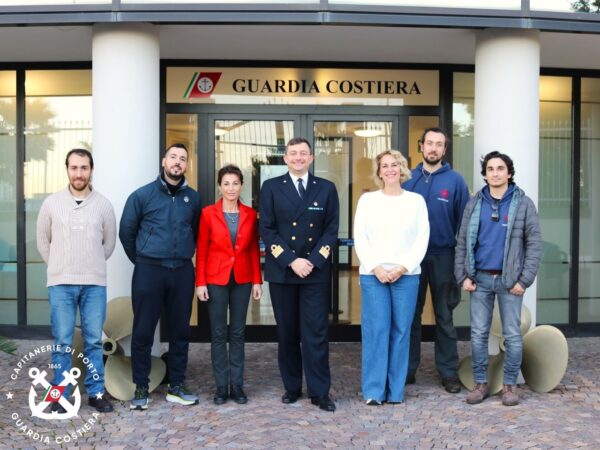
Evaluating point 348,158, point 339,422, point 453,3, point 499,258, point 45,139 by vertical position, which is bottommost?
point 339,422

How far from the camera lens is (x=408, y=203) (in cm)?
594

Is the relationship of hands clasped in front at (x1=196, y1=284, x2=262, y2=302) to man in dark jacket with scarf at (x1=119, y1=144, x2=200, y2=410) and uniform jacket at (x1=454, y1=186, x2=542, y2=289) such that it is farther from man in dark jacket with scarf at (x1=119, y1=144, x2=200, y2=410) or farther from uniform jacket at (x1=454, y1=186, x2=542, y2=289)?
uniform jacket at (x1=454, y1=186, x2=542, y2=289)

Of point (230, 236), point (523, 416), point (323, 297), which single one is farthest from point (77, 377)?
point (523, 416)

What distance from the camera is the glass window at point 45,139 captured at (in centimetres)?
877

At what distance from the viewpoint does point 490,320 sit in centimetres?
614

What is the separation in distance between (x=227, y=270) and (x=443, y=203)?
195cm

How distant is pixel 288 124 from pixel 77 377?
12.7 ft

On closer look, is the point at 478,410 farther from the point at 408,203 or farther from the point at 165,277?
the point at 165,277

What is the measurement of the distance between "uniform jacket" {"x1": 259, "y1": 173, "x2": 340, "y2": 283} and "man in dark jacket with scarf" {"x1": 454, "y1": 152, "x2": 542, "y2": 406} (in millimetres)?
1116

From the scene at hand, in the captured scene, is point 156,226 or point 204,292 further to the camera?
point 204,292

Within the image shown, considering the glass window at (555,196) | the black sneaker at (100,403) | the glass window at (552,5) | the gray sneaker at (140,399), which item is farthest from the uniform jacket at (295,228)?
the glass window at (555,196)

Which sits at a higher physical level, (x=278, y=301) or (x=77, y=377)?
(x=278, y=301)

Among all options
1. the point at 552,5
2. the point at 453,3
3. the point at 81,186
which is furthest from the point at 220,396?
the point at 552,5

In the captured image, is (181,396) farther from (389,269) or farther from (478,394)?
(478,394)
